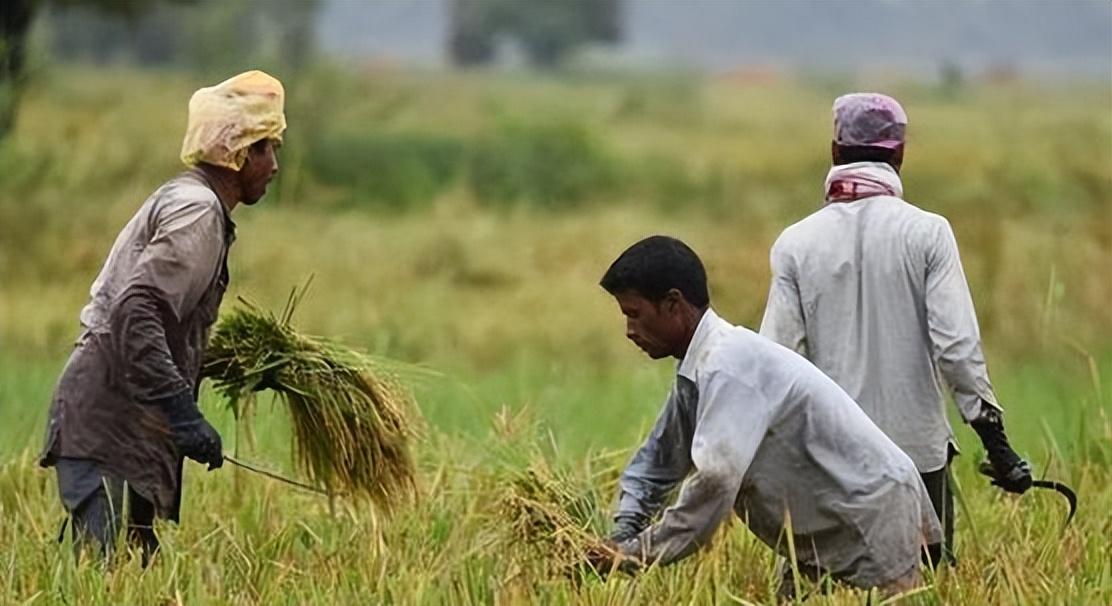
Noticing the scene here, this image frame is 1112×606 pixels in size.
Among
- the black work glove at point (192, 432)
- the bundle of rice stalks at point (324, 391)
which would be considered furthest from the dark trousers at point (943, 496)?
the black work glove at point (192, 432)

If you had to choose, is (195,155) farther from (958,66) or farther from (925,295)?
(958,66)

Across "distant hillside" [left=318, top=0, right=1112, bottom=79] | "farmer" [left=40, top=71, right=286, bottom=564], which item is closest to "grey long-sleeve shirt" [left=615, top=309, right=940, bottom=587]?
"farmer" [left=40, top=71, right=286, bottom=564]

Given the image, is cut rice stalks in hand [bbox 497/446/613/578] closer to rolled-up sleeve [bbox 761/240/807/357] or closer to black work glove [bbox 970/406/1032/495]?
rolled-up sleeve [bbox 761/240/807/357]

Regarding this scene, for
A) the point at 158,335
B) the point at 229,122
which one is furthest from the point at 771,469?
the point at 229,122

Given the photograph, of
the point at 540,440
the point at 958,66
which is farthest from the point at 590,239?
the point at 958,66

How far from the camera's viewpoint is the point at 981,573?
5211mm

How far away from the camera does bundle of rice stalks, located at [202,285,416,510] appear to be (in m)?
5.61

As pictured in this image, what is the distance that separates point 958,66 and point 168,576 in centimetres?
3697

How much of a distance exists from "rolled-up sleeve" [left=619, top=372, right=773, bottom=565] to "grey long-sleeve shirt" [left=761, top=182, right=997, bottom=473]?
36.8 inches

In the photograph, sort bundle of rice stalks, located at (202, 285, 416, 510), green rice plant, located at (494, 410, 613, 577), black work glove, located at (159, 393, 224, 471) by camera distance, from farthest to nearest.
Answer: bundle of rice stalks, located at (202, 285, 416, 510)
black work glove, located at (159, 393, 224, 471)
green rice plant, located at (494, 410, 613, 577)

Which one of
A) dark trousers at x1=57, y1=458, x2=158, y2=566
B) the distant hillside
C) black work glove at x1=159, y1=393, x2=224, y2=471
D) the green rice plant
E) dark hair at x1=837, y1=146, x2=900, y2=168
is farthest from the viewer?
the distant hillside

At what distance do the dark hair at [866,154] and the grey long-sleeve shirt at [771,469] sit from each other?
97cm

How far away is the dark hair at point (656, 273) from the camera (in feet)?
14.5

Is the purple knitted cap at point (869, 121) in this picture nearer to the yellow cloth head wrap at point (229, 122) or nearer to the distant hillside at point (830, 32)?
the yellow cloth head wrap at point (229, 122)
